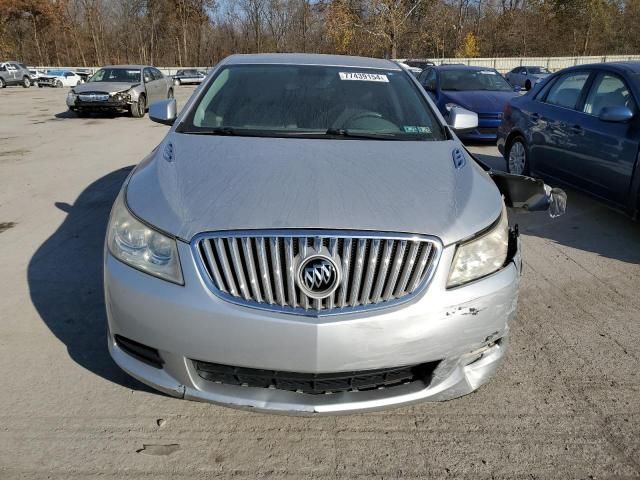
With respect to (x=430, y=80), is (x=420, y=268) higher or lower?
lower

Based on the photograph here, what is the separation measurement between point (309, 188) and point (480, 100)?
837 centimetres

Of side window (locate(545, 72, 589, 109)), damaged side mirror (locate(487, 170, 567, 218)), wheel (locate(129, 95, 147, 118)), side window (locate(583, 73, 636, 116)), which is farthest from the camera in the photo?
wheel (locate(129, 95, 147, 118))

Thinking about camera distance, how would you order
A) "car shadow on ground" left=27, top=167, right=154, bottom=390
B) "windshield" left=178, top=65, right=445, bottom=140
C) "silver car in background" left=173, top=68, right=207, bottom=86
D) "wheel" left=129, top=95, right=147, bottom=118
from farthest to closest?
"silver car in background" left=173, top=68, right=207, bottom=86
"wheel" left=129, top=95, right=147, bottom=118
"windshield" left=178, top=65, right=445, bottom=140
"car shadow on ground" left=27, top=167, right=154, bottom=390

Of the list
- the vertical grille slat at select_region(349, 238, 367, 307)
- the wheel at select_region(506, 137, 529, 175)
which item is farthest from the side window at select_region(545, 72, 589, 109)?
the vertical grille slat at select_region(349, 238, 367, 307)

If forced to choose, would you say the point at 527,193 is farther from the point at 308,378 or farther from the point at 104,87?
the point at 104,87

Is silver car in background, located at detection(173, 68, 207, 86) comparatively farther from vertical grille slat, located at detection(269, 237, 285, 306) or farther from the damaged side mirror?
vertical grille slat, located at detection(269, 237, 285, 306)

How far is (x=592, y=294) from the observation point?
3838 millimetres

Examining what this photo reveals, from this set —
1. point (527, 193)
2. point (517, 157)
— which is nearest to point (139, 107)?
point (517, 157)

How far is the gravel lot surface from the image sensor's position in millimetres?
2164

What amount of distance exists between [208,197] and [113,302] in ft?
1.92

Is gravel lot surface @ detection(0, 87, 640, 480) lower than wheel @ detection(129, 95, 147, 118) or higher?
lower

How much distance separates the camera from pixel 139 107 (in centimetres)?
1524

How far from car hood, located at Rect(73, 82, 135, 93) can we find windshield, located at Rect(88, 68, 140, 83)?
0.58 metres

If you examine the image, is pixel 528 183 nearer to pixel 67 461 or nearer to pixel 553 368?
pixel 553 368
